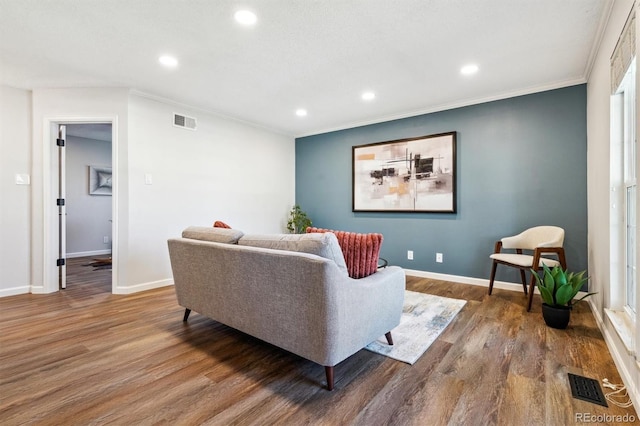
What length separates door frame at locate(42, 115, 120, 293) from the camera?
135 inches

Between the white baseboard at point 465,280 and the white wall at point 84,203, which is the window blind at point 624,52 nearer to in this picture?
the white baseboard at point 465,280

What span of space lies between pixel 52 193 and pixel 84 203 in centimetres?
296

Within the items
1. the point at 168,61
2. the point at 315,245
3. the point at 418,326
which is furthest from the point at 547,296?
the point at 168,61

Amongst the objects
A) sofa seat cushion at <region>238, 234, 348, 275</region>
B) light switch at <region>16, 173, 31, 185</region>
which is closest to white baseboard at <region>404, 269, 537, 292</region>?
sofa seat cushion at <region>238, 234, 348, 275</region>

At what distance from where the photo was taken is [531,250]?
338 cm

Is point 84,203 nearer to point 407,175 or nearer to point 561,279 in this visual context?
point 407,175

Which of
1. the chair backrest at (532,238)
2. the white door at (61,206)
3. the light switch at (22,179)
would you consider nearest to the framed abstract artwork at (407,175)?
the chair backrest at (532,238)

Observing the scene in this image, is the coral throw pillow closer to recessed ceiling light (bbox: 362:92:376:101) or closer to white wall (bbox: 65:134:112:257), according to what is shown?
recessed ceiling light (bbox: 362:92:376:101)

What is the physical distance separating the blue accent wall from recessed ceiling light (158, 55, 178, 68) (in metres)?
2.84

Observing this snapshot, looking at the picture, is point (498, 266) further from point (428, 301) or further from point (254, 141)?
point (254, 141)

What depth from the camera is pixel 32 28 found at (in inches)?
88.4

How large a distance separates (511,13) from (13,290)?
5521 millimetres

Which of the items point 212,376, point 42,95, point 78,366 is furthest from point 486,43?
point 42,95

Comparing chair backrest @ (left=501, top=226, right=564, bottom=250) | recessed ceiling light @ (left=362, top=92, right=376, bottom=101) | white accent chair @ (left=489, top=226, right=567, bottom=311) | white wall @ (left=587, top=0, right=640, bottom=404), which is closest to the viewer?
white wall @ (left=587, top=0, right=640, bottom=404)
